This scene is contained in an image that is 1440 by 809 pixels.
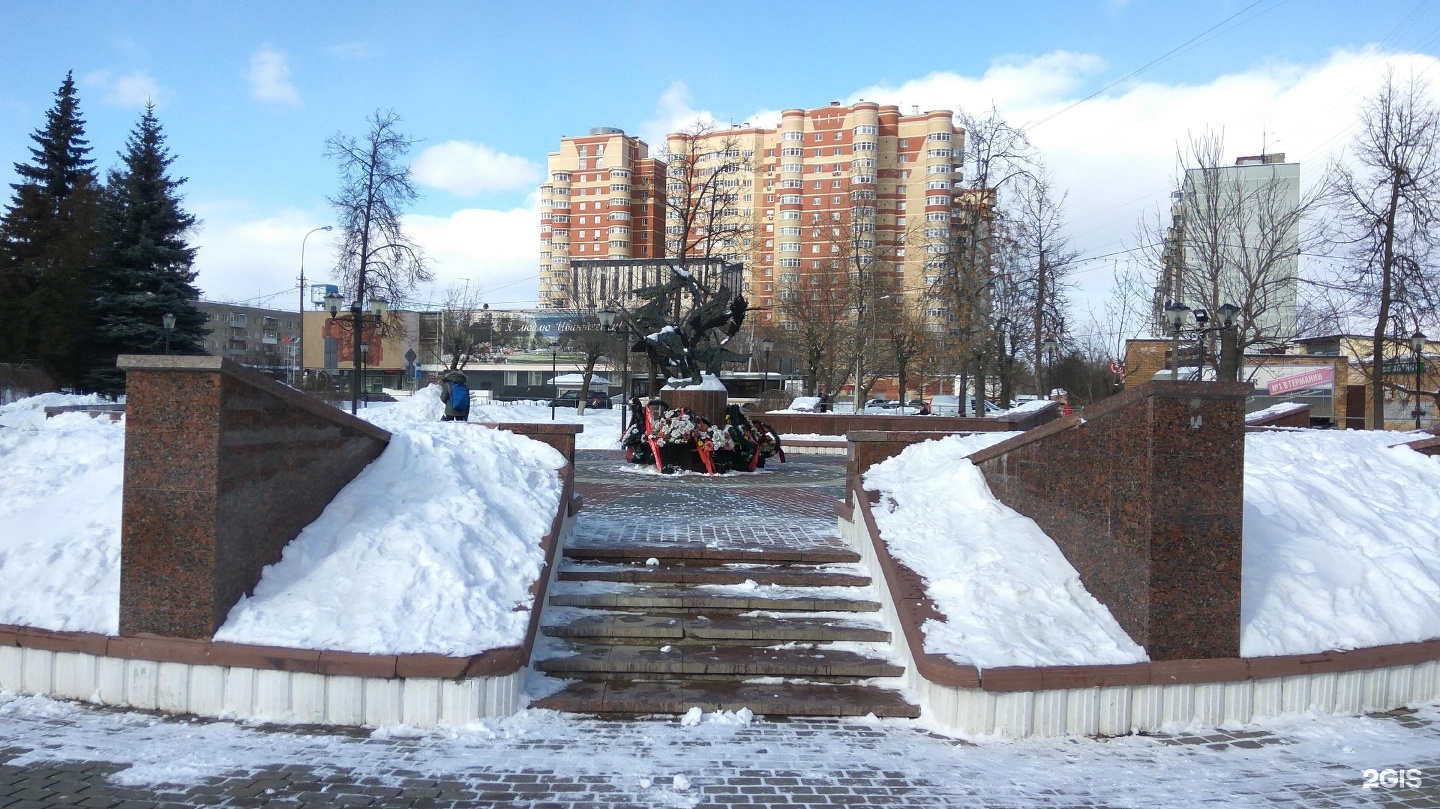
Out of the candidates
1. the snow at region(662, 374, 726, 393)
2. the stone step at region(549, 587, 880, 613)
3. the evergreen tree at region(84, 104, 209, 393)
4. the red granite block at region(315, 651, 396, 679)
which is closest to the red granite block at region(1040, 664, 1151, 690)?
the stone step at region(549, 587, 880, 613)

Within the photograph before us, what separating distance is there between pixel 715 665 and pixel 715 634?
46 cm

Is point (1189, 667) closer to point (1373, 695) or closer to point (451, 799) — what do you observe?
point (1373, 695)

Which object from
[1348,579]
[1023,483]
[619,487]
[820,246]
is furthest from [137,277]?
[820,246]

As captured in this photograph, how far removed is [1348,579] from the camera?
630cm

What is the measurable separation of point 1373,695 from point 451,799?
5233 mm

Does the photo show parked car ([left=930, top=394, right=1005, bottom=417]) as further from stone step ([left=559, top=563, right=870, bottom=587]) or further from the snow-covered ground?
stone step ([left=559, top=563, right=870, bottom=587])

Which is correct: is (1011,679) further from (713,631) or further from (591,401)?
(591,401)

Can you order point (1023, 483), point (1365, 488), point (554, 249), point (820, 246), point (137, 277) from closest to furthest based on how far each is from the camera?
1. point (1023, 483)
2. point (1365, 488)
3. point (137, 277)
4. point (820, 246)
5. point (554, 249)

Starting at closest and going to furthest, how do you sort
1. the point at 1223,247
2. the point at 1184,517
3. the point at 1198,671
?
the point at 1198,671
the point at 1184,517
the point at 1223,247

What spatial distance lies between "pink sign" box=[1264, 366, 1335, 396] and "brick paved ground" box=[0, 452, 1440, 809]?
1263 inches

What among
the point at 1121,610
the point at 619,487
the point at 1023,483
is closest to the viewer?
the point at 1121,610

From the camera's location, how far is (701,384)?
52.7ft

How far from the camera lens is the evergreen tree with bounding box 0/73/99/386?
105 feet

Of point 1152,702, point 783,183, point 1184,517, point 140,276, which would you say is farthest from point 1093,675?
point 783,183
